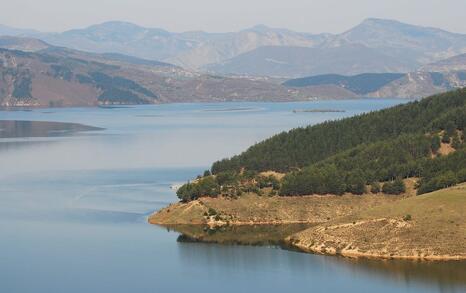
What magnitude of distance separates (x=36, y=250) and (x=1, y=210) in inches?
1156

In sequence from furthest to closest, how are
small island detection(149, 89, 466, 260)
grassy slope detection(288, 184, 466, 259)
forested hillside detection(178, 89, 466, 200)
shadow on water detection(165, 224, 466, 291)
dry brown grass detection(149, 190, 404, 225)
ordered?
forested hillside detection(178, 89, 466, 200), dry brown grass detection(149, 190, 404, 225), small island detection(149, 89, 466, 260), grassy slope detection(288, 184, 466, 259), shadow on water detection(165, 224, 466, 291)

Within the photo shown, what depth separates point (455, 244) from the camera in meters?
89.9

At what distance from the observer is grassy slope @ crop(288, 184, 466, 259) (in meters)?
90.6

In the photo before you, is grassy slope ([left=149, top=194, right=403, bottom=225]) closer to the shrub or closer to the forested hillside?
the shrub

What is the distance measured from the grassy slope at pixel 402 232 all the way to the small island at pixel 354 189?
0.10 metres

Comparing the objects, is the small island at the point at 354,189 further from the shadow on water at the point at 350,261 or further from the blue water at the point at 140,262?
the blue water at the point at 140,262

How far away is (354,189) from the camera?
115750 mm

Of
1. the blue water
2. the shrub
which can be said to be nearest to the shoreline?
the shrub

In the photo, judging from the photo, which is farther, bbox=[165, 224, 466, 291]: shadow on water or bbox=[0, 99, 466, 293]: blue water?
bbox=[165, 224, 466, 291]: shadow on water

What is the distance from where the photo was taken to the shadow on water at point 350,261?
82.6 meters

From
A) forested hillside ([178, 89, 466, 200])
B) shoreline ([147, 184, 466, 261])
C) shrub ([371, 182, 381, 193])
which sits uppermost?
forested hillside ([178, 89, 466, 200])

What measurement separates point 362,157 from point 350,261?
38798mm

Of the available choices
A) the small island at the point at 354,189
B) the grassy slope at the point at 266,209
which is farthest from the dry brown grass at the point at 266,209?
the small island at the point at 354,189

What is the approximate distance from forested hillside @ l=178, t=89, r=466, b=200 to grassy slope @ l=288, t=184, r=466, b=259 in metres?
14.0
